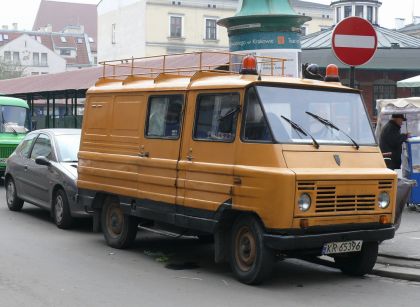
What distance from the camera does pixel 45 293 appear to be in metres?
7.36

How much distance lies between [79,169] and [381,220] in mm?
4872

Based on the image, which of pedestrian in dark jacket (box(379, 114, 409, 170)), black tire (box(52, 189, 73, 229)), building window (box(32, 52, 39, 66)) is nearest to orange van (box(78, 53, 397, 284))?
black tire (box(52, 189, 73, 229))

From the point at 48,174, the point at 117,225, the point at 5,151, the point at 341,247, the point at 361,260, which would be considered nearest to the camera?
the point at 341,247

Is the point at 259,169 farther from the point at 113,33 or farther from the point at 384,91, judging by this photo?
the point at 113,33

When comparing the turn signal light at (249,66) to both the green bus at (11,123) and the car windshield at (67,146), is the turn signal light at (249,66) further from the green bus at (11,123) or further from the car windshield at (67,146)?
the green bus at (11,123)

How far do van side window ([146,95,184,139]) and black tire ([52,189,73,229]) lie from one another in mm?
3092

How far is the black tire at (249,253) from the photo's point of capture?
7.52m

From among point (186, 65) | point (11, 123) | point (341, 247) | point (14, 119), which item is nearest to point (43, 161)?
point (341, 247)

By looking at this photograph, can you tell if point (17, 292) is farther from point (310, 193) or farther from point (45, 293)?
point (310, 193)

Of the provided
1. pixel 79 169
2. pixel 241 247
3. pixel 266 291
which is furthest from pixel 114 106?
pixel 266 291

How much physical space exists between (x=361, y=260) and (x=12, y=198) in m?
8.10

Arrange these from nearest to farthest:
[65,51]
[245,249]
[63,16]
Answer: [245,249] → [65,51] → [63,16]

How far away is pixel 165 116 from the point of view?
900 cm

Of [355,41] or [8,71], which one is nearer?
[355,41]
